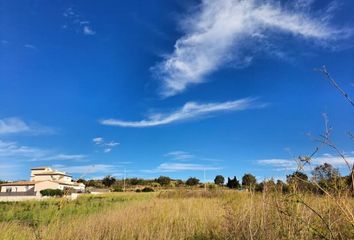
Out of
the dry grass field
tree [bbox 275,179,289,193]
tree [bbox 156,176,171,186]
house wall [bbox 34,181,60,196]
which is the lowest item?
the dry grass field

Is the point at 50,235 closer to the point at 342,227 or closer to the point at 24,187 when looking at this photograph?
the point at 342,227

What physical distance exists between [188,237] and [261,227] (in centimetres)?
274

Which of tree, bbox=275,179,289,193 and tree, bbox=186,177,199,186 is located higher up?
tree, bbox=186,177,199,186

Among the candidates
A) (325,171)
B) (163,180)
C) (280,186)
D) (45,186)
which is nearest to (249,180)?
(280,186)

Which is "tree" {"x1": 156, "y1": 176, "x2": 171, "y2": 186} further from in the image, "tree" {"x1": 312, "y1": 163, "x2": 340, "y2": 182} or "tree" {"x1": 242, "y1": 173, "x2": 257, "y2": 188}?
"tree" {"x1": 312, "y1": 163, "x2": 340, "y2": 182}

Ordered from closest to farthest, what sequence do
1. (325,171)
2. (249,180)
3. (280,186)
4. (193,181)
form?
1. (325,171)
2. (280,186)
3. (249,180)
4. (193,181)

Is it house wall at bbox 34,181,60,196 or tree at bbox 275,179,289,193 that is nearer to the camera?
tree at bbox 275,179,289,193

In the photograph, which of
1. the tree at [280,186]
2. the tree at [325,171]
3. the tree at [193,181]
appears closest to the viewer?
the tree at [325,171]

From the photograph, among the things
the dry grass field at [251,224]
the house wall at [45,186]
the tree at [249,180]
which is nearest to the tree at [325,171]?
the dry grass field at [251,224]

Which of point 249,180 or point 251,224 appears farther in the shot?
point 249,180

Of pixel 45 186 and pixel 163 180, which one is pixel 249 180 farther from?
pixel 163 180

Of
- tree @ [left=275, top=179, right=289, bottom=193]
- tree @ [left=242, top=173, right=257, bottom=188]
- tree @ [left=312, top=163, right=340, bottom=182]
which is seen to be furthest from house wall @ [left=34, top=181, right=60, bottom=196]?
tree @ [left=312, top=163, right=340, bottom=182]

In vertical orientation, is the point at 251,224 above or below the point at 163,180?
below

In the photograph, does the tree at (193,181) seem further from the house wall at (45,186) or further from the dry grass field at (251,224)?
the dry grass field at (251,224)
